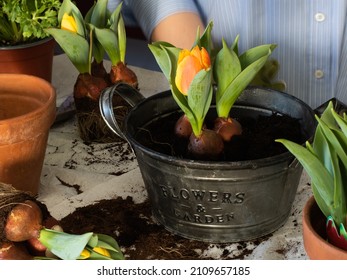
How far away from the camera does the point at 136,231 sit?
82cm

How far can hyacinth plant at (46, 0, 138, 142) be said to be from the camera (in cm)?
102

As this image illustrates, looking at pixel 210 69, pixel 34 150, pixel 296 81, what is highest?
pixel 210 69

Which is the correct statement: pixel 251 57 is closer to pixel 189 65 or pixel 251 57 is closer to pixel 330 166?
pixel 189 65

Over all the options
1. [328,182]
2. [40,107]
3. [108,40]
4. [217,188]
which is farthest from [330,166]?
[108,40]

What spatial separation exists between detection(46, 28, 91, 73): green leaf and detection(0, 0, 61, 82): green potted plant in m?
0.04

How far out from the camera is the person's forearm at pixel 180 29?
1.17 m

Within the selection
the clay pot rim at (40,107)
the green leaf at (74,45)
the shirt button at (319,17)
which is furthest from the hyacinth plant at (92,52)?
the shirt button at (319,17)

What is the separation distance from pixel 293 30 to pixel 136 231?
0.57m

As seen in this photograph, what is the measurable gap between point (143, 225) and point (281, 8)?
0.56 meters

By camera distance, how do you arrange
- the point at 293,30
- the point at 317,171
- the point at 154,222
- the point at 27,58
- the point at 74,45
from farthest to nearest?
1. the point at 293,30
2. the point at 27,58
3. the point at 74,45
4. the point at 154,222
5. the point at 317,171

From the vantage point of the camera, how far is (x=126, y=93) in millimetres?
910

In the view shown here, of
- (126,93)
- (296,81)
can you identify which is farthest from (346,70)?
(126,93)
